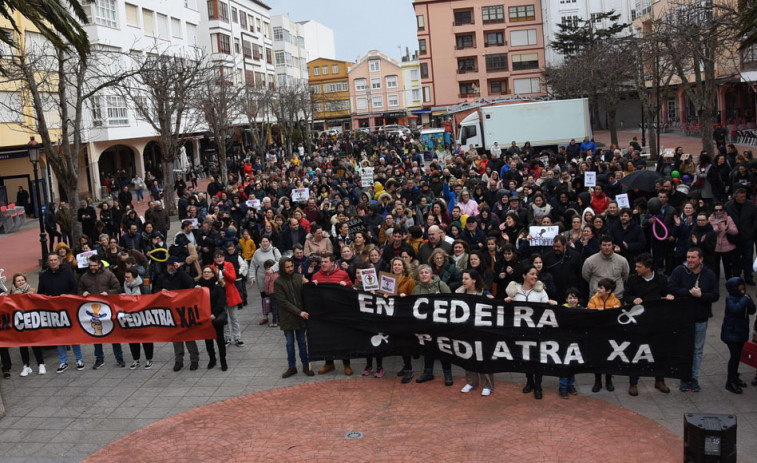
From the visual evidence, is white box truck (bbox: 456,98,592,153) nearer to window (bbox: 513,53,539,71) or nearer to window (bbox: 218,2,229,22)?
window (bbox: 218,2,229,22)

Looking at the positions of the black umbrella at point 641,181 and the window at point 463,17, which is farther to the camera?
the window at point 463,17

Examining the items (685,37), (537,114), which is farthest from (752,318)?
(537,114)

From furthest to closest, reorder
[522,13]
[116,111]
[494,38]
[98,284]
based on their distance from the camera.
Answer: [494,38], [522,13], [116,111], [98,284]

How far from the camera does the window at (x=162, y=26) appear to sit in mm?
45438

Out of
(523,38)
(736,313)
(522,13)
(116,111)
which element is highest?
(522,13)

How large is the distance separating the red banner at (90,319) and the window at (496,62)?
70.5 m

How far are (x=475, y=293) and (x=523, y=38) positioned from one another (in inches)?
2846

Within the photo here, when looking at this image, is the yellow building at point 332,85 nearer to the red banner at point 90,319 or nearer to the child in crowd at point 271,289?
the child in crowd at point 271,289

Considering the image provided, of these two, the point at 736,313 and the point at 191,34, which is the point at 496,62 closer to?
the point at 191,34

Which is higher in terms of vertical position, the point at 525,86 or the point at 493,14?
the point at 493,14

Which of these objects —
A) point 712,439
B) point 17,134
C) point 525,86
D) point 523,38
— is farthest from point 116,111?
point 523,38

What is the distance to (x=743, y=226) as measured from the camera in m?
12.8

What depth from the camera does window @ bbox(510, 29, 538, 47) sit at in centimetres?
7744

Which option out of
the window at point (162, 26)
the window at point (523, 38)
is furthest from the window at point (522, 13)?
the window at point (162, 26)
